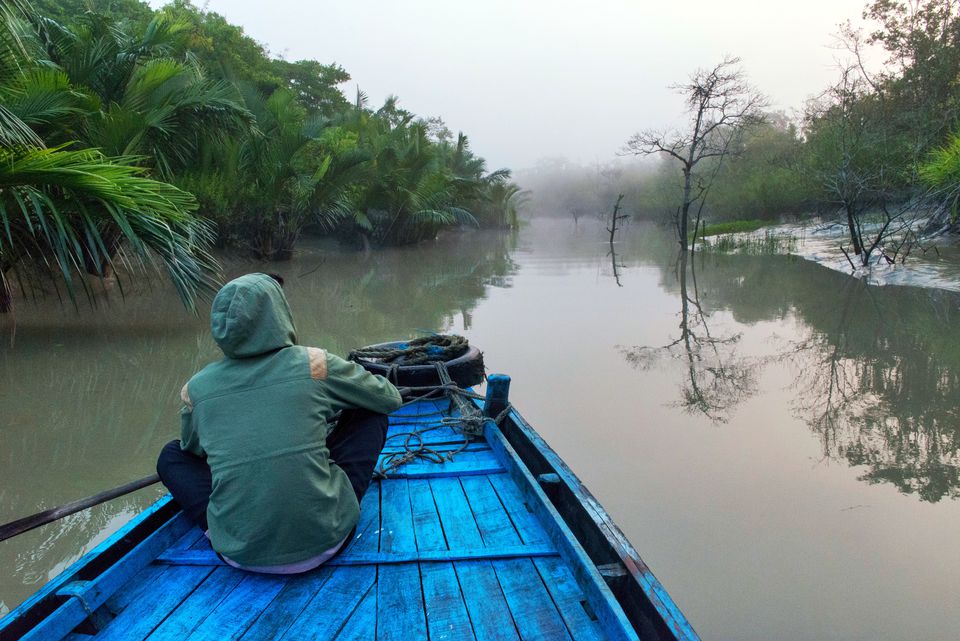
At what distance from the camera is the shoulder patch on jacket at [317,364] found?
2.14 m

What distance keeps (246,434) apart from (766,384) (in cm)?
532

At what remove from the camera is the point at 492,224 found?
3959cm

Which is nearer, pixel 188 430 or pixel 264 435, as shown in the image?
pixel 264 435

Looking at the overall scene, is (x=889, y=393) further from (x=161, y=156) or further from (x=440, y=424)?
(x=161, y=156)

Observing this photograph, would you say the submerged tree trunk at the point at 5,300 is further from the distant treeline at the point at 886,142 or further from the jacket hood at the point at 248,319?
the distant treeline at the point at 886,142

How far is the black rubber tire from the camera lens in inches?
166

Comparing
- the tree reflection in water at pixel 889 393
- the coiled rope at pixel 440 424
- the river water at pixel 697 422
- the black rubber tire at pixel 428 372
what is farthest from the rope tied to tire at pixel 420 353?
the tree reflection in water at pixel 889 393

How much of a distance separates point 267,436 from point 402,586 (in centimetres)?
66

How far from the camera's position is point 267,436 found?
2.01 meters

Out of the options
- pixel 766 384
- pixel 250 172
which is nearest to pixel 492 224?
pixel 250 172

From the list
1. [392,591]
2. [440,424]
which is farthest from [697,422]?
[392,591]

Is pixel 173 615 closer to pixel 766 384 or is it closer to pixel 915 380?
pixel 766 384

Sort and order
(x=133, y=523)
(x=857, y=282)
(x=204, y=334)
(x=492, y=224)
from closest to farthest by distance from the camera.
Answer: (x=133, y=523) < (x=204, y=334) < (x=857, y=282) < (x=492, y=224)

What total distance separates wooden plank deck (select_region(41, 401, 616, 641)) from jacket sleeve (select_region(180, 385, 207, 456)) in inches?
14.3
